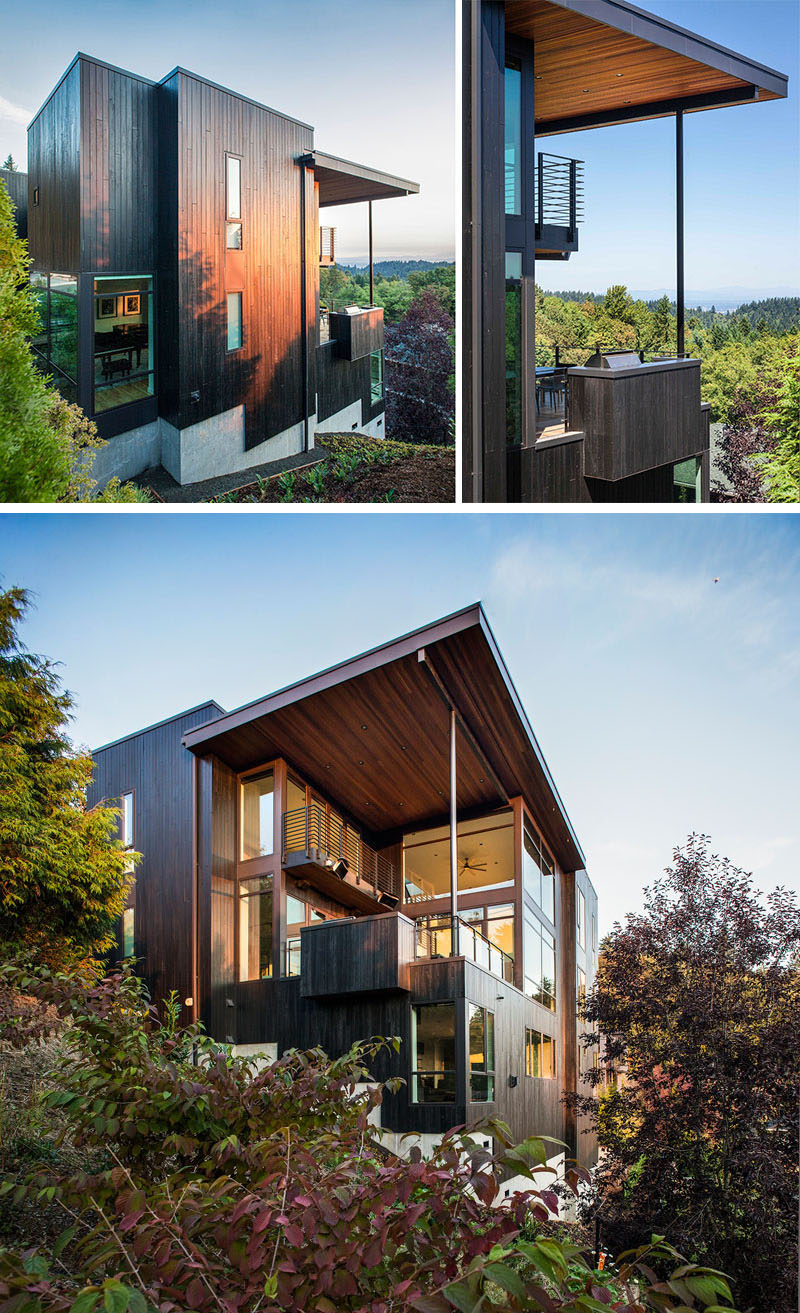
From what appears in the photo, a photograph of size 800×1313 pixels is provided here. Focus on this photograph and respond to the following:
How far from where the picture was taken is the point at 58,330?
7.35m

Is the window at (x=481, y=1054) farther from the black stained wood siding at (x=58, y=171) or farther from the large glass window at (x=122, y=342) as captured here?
the black stained wood siding at (x=58, y=171)

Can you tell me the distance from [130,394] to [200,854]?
411 cm

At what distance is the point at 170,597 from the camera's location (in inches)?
384

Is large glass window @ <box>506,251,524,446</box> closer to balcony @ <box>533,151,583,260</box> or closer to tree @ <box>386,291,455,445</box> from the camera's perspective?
balcony @ <box>533,151,583,260</box>

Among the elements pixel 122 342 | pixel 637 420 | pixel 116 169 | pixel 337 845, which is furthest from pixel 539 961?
pixel 116 169

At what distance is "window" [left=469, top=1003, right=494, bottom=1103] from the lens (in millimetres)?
9062

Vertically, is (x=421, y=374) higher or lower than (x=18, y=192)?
lower

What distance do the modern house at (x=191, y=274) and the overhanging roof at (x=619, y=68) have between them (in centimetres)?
155

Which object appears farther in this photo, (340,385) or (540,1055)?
(540,1055)

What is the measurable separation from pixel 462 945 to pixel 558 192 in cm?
684

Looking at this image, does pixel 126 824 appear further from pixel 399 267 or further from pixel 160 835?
pixel 399 267

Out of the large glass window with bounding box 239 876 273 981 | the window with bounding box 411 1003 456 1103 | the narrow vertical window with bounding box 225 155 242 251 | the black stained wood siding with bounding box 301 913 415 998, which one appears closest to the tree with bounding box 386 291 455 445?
the narrow vertical window with bounding box 225 155 242 251

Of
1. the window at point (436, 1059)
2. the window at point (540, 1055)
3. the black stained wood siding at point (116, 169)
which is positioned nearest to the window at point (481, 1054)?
the window at point (436, 1059)

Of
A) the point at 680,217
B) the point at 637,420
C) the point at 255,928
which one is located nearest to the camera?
the point at 680,217
